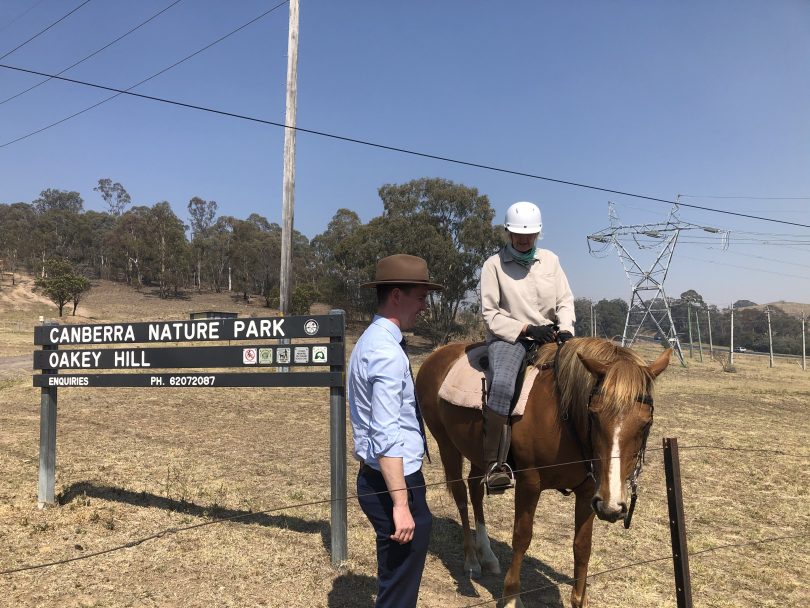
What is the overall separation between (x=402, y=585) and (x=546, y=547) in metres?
2.92

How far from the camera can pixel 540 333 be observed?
3.44 meters

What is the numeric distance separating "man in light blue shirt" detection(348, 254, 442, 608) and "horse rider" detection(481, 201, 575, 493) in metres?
1.18

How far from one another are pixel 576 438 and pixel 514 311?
0.98 m

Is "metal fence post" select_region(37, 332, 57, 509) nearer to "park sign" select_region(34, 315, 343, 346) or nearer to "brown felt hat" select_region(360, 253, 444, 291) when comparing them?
"park sign" select_region(34, 315, 343, 346)

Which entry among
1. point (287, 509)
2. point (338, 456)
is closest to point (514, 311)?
point (338, 456)

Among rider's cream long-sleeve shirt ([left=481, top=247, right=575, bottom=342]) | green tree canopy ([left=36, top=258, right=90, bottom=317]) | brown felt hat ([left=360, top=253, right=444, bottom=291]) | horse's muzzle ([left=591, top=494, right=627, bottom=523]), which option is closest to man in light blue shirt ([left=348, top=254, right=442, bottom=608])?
brown felt hat ([left=360, top=253, right=444, bottom=291])

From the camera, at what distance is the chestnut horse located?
8.63ft

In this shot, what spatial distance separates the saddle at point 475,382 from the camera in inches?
133

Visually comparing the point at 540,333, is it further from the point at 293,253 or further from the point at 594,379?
the point at 293,253

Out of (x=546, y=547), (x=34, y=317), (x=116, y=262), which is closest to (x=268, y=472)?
(x=546, y=547)

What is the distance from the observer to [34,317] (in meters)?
46.8

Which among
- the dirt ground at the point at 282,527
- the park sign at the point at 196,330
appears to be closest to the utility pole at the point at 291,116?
the dirt ground at the point at 282,527

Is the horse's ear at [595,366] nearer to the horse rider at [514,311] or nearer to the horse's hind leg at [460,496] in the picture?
the horse rider at [514,311]

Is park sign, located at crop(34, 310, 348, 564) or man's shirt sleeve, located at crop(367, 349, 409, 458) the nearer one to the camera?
man's shirt sleeve, located at crop(367, 349, 409, 458)
